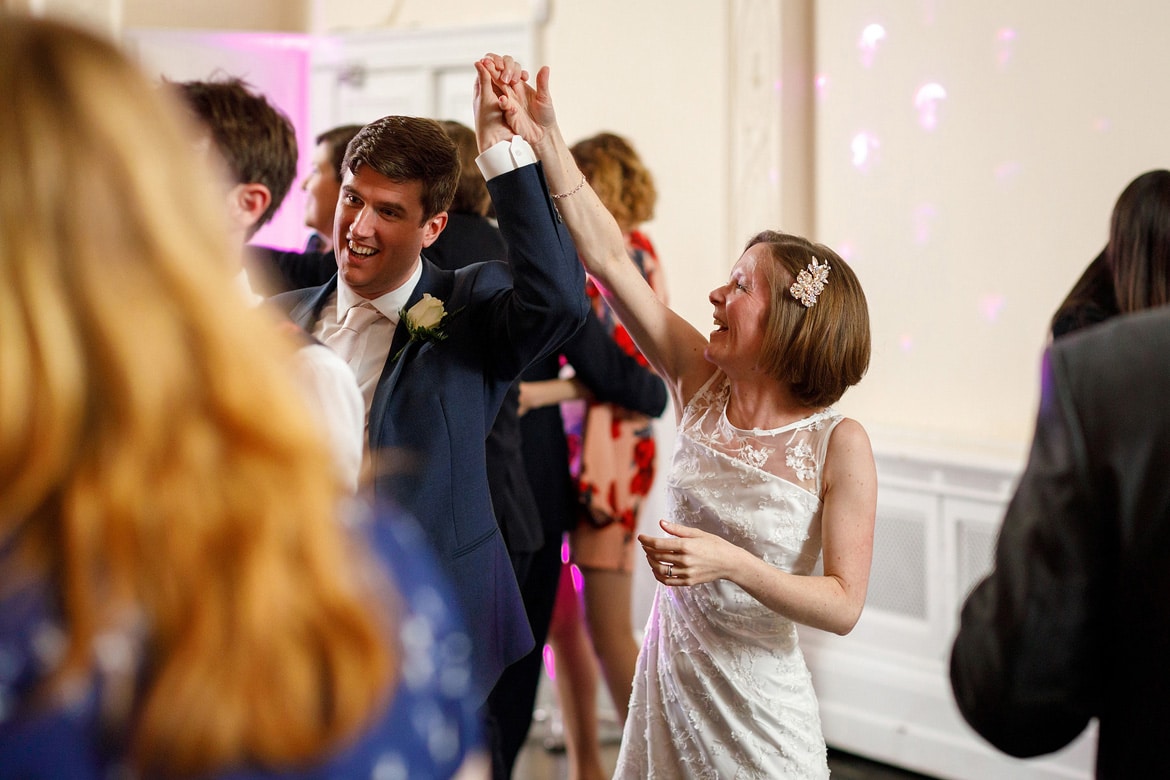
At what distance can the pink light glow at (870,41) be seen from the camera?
371cm

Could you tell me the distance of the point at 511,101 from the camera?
5.80ft

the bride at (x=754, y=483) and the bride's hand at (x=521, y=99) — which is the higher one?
the bride's hand at (x=521, y=99)

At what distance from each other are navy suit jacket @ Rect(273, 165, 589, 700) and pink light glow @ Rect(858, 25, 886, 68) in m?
2.39

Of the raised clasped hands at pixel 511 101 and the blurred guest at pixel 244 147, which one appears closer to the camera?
the raised clasped hands at pixel 511 101

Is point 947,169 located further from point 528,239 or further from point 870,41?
point 528,239

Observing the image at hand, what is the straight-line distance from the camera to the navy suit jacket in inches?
67.6

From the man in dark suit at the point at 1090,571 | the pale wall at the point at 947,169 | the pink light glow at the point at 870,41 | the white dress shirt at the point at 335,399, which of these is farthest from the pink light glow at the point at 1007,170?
the white dress shirt at the point at 335,399

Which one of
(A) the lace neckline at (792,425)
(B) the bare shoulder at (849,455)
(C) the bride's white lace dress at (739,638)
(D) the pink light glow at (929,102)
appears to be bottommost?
(C) the bride's white lace dress at (739,638)

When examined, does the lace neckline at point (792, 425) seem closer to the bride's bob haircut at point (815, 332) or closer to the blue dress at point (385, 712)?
the bride's bob haircut at point (815, 332)

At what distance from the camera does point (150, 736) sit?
66 cm

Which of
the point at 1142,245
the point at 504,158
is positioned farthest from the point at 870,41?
the point at 504,158

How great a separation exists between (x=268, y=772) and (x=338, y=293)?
1.29m

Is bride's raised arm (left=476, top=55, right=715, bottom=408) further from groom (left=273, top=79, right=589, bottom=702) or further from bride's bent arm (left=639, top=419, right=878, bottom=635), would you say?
bride's bent arm (left=639, top=419, right=878, bottom=635)

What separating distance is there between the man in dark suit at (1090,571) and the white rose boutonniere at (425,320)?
0.99 m
